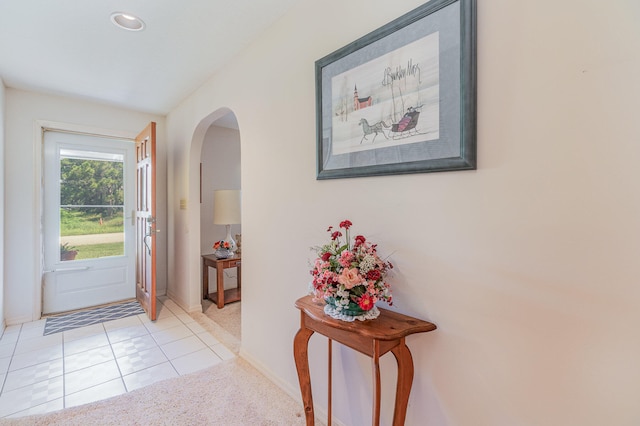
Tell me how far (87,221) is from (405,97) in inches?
154

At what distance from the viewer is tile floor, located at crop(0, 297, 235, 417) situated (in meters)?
1.96

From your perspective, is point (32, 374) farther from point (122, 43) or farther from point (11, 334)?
point (122, 43)

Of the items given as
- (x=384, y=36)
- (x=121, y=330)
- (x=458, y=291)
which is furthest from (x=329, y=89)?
(x=121, y=330)

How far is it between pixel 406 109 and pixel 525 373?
105 centimetres

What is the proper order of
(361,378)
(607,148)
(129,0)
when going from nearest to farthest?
(607,148), (361,378), (129,0)

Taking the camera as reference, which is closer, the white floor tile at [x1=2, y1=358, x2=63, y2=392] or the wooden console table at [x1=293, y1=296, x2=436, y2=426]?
the wooden console table at [x1=293, y1=296, x2=436, y2=426]

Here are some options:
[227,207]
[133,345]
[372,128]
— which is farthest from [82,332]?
[372,128]

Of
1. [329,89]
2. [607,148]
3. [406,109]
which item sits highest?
[329,89]

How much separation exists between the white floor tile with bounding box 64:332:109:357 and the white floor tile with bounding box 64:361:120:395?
398 mm

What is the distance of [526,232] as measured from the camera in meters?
0.98

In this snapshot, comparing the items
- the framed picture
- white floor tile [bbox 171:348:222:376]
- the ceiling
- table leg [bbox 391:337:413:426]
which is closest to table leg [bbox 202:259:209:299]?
white floor tile [bbox 171:348:222:376]

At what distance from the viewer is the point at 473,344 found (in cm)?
Answer: 111

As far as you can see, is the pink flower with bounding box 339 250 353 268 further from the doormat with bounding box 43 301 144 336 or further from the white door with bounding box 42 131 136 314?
the white door with bounding box 42 131 136 314

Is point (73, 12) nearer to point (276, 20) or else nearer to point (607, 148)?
point (276, 20)
